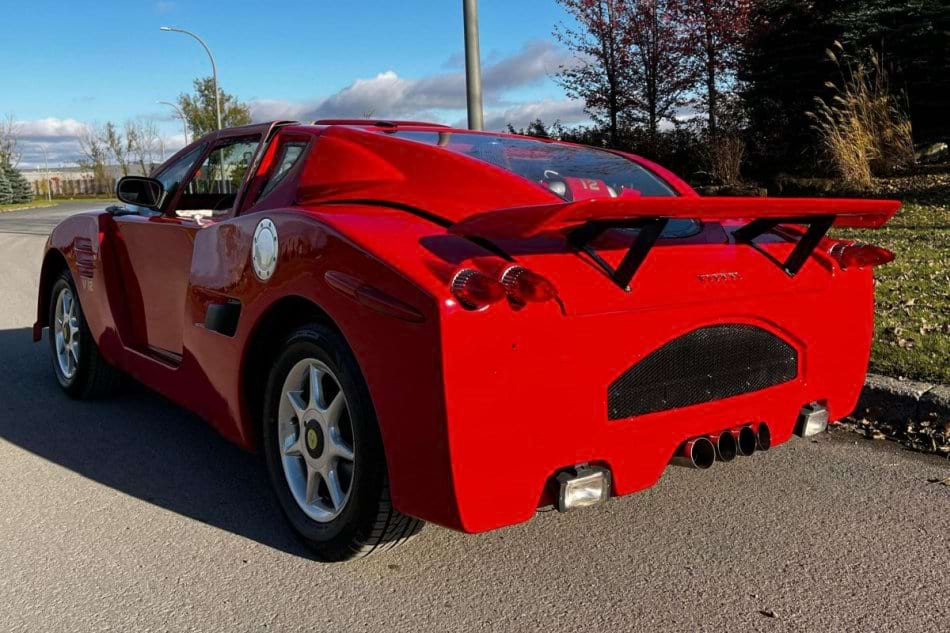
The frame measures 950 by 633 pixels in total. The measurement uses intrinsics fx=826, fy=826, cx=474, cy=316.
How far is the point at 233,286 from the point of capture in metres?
2.99

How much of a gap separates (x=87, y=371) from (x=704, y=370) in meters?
3.53

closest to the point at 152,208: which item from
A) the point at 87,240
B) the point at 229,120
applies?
the point at 87,240

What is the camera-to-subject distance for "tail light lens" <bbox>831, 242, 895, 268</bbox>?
2.95 meters

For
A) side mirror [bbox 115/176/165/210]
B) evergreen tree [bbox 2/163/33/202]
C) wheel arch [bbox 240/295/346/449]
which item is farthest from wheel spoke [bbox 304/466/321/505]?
evergreen tree [bbox 2/163/33/202]

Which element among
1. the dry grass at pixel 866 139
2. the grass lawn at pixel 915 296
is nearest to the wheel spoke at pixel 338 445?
the grass lawn at pixel 915 296

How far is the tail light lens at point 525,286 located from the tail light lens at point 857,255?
4.37 feet

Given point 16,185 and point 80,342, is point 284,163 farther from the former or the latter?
point 16,185

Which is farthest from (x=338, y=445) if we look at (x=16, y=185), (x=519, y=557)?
(x=16, y=185)

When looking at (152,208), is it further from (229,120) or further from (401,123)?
(229,120)

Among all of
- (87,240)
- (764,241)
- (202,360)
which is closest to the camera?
(764,241)

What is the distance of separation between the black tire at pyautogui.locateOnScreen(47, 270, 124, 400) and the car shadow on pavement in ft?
0.25

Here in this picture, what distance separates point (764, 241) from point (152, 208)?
9.32 feet

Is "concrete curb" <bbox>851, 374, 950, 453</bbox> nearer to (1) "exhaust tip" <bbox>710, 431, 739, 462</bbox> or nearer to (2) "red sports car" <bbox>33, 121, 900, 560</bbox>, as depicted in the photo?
(2) "red sports car" <bbox>33, 121, 900, 560</bbox>

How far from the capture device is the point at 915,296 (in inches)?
230
